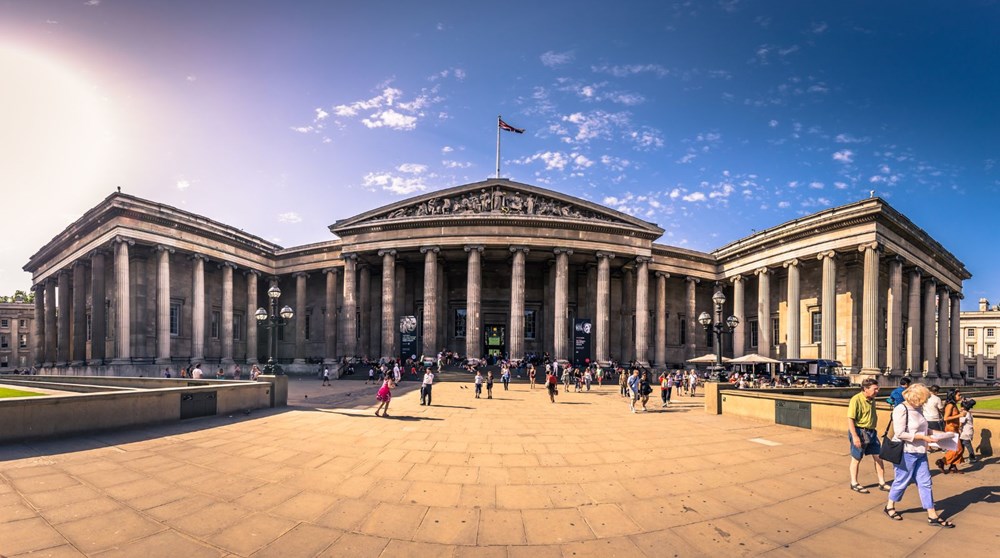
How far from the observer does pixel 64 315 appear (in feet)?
141

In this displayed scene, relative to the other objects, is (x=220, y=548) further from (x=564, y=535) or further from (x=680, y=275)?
(x=680, y=275)

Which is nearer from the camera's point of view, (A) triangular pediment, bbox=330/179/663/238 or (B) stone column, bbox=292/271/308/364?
(A) triangular pediment, bbox=330/179/663/238

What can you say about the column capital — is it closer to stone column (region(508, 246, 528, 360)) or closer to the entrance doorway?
stone column (region(508, 246, 528, 360))

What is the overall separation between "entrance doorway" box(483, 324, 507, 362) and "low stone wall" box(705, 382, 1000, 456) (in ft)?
86.6

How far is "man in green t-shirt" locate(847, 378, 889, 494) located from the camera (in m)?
6.81

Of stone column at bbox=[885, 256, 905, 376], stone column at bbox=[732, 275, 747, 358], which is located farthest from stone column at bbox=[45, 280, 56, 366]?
stone column at bbox=[885, 256, 905, 376]

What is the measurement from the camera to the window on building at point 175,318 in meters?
38.7

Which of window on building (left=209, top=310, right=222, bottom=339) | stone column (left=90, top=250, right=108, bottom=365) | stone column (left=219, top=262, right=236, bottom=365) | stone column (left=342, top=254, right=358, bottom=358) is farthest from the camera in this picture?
window on building (left=209, top=310, right=222, bottom=339)

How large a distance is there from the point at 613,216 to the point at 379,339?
80.6ft

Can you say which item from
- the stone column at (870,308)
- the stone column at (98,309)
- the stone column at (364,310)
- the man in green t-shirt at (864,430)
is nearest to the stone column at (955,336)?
the stone column at (870,308)

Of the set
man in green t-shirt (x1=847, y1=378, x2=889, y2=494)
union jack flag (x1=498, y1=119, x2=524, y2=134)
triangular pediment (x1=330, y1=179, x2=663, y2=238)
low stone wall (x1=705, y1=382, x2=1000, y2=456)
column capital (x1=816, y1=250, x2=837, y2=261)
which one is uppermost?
union jack flag (x1=498, y1=119, x2=524, y2=134)

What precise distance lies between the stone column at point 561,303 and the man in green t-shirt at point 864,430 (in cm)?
2829

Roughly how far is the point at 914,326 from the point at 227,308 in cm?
6322

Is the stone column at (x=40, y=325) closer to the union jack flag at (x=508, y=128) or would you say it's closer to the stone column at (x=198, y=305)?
the stone column at (x=198, y=305)
